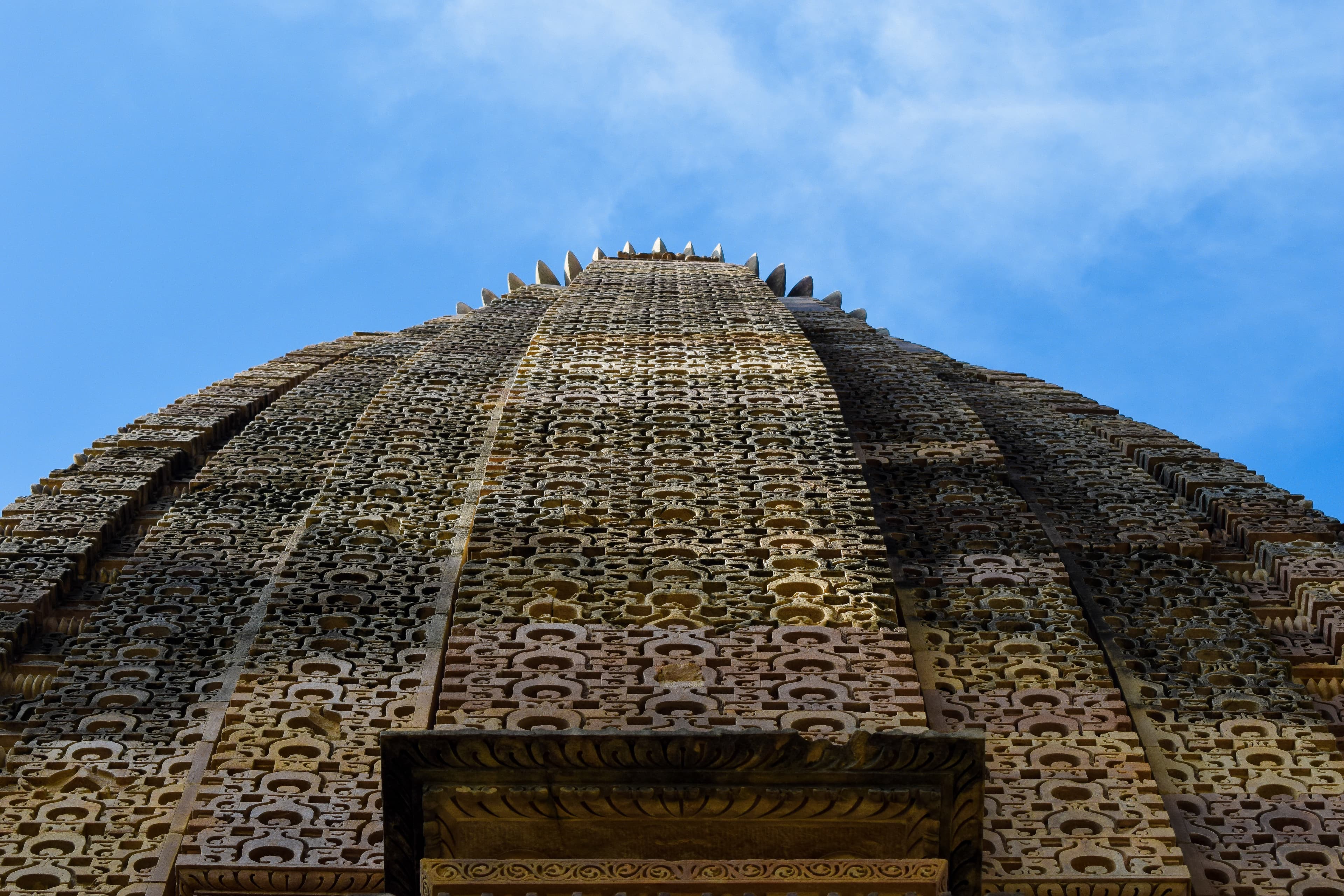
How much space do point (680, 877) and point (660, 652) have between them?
5.44 feet

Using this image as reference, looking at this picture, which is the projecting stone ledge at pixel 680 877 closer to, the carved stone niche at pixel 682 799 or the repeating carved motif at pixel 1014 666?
the carved stone niche at pixel 682 799

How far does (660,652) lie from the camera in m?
6.80

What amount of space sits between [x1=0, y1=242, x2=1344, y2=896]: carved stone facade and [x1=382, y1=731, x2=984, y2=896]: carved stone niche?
1 centimetres

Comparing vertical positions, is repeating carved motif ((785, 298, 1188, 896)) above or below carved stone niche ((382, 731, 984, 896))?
above

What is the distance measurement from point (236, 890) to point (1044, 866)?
2.65 m

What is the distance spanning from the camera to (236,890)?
568cm

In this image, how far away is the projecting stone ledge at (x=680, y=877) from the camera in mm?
5172

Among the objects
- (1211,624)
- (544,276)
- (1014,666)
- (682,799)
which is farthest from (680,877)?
(544,276)

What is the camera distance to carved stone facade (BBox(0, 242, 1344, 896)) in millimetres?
5332

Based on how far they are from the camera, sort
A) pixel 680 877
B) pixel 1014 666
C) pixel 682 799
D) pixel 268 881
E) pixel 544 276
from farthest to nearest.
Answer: pixel 544 276, pixel 1014 666, pixel 268 881, pixel 682 799, pixel 680 877

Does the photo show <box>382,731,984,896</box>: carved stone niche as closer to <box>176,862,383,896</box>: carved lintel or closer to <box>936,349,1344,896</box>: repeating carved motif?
<box>176,862,383,896</box>: carved lintel

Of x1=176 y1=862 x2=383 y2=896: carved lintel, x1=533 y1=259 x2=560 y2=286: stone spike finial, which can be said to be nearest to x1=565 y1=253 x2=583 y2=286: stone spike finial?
x1=533 y1=259 x2=560 y2=286: stone spike finial

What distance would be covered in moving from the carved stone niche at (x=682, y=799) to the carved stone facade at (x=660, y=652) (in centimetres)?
1

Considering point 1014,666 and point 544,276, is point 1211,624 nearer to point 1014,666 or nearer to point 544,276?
point 1014,666
